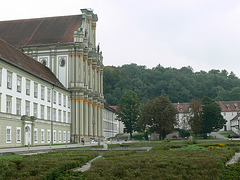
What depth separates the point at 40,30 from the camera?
240 feet

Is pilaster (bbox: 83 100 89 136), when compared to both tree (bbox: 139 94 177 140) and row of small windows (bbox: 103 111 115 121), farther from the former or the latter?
row of small windows (bbox: 103 111 115 121)

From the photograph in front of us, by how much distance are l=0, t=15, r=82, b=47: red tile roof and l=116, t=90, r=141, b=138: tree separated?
3251cm

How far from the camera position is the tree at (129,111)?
316ft

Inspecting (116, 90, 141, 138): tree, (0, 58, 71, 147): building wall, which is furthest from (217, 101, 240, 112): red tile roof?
(0, 58, 71, 147): building wall

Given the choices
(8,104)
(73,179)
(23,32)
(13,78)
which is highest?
(23,32)

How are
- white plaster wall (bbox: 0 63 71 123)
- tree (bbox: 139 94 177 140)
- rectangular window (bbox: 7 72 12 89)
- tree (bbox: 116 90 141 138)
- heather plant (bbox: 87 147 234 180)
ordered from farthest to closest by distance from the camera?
tree (bbox: 116 90 141 138) < tree (bbox: 139 94 177 140) < rectangular window (bbox: 7 72 12 89) < white plaster wall (bbox: 0 63 71 123) < heather plant (bbox: 87 147 234 180)

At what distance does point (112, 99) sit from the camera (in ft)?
479

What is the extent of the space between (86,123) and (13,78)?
27.6m

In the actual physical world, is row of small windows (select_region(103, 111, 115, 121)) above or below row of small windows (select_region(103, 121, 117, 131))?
above

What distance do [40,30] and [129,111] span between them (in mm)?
36369

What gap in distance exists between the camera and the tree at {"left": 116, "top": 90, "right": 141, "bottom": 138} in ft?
316

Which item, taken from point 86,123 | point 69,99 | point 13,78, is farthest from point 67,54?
point 13,78

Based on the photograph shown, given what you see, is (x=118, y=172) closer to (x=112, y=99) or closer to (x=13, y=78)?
(x=13, y=78)

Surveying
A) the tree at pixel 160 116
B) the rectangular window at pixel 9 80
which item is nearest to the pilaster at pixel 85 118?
the tree at pixel 160 116
